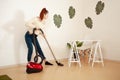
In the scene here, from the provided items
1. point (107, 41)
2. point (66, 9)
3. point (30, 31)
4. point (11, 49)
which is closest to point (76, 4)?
point (66, 9)

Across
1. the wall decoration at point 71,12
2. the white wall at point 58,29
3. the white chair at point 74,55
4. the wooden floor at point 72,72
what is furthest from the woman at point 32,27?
the wall decoration at point 71,12

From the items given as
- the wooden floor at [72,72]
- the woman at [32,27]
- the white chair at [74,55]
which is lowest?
the wooden floor at [72,72]

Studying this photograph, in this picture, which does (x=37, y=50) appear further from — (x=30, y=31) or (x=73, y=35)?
(x=73, y=35)

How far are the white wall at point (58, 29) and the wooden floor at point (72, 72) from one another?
1.30ft

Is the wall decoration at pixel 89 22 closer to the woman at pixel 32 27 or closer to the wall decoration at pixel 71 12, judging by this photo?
the wall decoration at pixel 71 12

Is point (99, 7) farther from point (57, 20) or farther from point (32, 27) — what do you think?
point (32, 27)

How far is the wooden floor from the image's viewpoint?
437 centimetres

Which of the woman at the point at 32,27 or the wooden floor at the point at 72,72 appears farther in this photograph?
the woman at the point at 32,27

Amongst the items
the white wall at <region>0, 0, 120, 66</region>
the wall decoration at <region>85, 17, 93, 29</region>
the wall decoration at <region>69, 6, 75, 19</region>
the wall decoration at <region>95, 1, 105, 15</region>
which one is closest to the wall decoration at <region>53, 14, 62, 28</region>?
the white wall at <region>0, 0, 120, 66</region>

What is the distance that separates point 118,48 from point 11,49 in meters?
2.70

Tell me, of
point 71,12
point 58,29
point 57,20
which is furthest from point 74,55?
point 71,12

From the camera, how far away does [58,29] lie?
20.2 ft

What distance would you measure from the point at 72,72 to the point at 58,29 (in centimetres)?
166

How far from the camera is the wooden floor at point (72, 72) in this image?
14.3 ft
